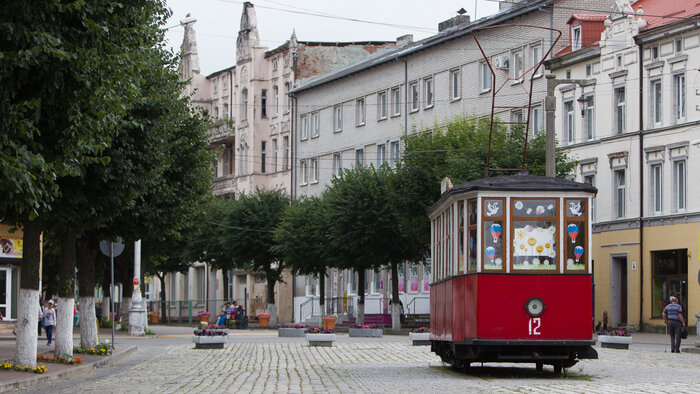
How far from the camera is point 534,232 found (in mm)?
19188

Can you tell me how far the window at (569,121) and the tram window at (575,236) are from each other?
32960 mm

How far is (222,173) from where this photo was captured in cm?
8869

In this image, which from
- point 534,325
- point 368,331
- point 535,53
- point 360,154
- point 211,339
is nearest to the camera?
point 534,325

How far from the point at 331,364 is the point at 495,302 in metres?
7.30

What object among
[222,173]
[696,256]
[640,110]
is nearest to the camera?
[696,256]

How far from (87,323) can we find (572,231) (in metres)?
14.1

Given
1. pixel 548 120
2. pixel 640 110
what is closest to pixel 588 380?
pixel 548 120

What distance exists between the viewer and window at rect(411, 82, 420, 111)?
213 feet

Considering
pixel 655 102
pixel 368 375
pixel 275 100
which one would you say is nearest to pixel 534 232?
pixel 368 375

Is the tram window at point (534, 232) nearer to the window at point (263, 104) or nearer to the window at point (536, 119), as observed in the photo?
the window at point (536, 119)

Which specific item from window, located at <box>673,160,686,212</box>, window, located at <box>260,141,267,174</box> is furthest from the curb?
window, located at <box>260,141,267,174</box>

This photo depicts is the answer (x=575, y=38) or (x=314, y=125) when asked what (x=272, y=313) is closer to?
(x=314, y=125)

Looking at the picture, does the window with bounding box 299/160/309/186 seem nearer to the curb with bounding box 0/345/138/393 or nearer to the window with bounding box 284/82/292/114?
the window with bounding box 284/82/292/114

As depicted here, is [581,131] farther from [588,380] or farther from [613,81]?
[588,380]
